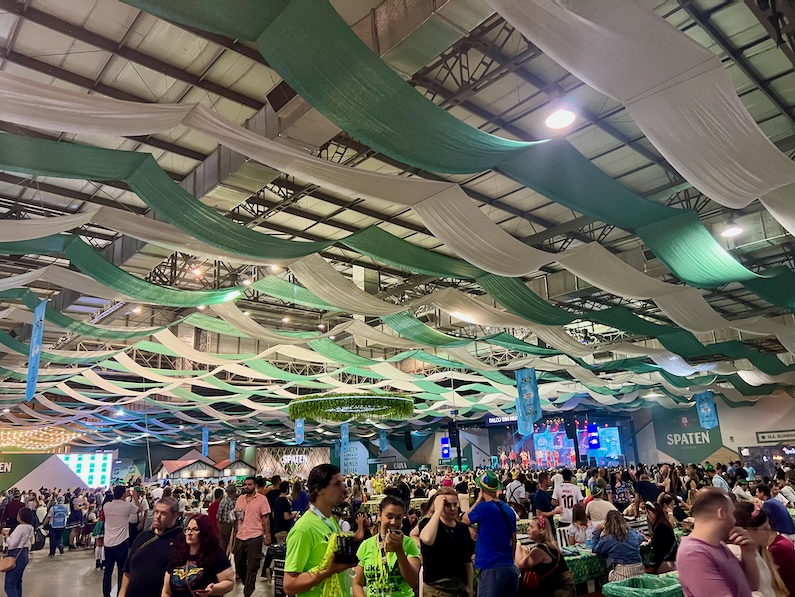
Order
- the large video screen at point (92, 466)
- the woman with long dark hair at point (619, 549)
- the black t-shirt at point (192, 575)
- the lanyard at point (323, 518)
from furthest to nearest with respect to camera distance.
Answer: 1. the large video screen at point (92, 466)
2. the woman with long dark hair at point (619, 549)
3. the black t-shirt at point (192, 575)
4. the lanyard at point (323, 518)

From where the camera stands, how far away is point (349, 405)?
37.6 feet

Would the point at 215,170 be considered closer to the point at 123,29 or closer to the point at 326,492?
the point at 123,29

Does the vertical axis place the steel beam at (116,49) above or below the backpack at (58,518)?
above

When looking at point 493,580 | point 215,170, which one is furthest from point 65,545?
point 493,580

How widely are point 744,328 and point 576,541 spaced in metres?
4.04

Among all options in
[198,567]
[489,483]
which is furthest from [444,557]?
[198,567]

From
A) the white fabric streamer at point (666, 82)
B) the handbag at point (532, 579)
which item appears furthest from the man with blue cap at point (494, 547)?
the white fabric streamer at point (666, 82)

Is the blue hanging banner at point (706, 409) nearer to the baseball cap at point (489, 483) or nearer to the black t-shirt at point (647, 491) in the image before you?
the black t-shirt at point (647, 491)

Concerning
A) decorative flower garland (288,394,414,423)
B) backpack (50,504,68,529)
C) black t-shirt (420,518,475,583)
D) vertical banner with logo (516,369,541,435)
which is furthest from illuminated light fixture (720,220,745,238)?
backpack (50,504,68,529)

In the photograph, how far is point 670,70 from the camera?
3338 millimetres

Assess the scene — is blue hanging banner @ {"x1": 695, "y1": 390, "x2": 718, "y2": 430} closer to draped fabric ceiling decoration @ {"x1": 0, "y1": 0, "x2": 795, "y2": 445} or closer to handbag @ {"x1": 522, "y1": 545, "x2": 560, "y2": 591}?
draped fabric ceiling decoration @ {"x1": 0, "y1": 0, "x2": 795, "y2": 445}

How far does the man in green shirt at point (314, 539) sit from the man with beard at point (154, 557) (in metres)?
0.84

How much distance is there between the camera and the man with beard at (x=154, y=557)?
9.11ft

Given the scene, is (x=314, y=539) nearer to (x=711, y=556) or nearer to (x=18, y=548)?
(x=711, y=556)
